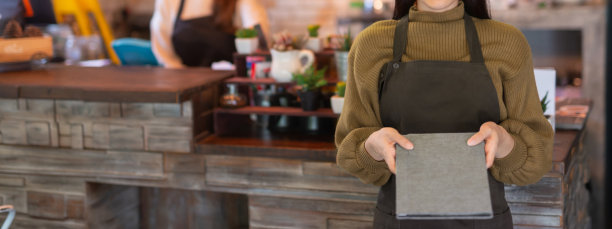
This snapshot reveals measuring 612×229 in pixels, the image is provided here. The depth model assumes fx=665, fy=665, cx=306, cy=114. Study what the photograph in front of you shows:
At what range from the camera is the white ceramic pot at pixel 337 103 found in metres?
2.50

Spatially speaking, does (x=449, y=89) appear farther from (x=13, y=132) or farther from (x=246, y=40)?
(x=13, y=132)

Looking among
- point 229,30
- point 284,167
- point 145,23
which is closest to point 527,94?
point 284,167

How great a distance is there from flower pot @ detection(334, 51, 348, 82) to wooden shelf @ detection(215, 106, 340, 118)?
0.15m

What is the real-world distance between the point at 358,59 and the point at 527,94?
0.41 meters

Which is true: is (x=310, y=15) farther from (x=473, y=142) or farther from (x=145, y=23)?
(x=473, y=142)

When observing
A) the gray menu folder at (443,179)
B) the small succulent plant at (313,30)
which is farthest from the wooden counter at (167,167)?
the gray menu folder at (443,179)

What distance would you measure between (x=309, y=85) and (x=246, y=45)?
0.38 m

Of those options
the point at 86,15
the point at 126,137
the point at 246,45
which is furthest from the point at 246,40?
the point at 86,15

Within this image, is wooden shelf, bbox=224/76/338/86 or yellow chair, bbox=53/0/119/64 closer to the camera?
wooden shelf, bbox=224/76/338/86

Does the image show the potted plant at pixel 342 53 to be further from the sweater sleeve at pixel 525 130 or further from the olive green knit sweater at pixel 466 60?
the sweater sleeve at pixel 525 130

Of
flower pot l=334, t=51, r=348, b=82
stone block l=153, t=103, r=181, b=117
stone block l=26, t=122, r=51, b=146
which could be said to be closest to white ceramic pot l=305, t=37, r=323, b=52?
flower pot l=334, t=51, r=348, b=82

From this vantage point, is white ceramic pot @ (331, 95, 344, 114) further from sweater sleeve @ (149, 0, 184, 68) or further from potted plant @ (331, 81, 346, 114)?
sweater sleeve @ (149, 0, 184, 68)

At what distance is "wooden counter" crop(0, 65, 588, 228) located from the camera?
249 centimetres

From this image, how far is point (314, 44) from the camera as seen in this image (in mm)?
2750
